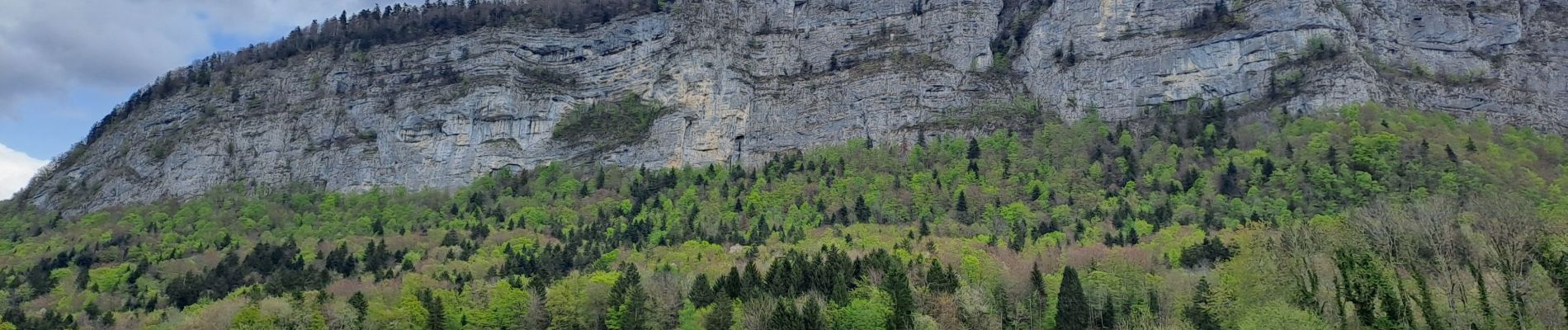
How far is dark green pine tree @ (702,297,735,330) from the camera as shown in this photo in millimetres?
66625

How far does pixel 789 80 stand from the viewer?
449 ft

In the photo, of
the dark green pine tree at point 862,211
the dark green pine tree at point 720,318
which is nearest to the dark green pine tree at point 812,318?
the dark green pine tree at point 720,318

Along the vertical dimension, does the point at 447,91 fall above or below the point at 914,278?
above

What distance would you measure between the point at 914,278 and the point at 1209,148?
45.6 metres

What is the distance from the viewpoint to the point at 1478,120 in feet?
350

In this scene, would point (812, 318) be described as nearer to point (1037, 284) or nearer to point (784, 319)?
point (784, 319)

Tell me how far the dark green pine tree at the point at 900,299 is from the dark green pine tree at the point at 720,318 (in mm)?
8666

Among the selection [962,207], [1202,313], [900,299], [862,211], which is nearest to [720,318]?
[900,299]

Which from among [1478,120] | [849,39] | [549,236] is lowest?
[549,236]

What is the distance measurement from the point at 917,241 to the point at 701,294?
80.7 feet

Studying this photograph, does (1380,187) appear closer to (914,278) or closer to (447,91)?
(914,278)

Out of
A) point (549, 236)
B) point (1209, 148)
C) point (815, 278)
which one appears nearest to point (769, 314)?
point (815, 278)

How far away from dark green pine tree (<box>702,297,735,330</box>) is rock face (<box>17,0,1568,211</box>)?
59.1m

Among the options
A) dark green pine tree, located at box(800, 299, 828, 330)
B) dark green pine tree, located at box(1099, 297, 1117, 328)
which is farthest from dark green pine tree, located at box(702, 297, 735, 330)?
dark green pine tree, located at box(1099, 297, 1117, 328)
